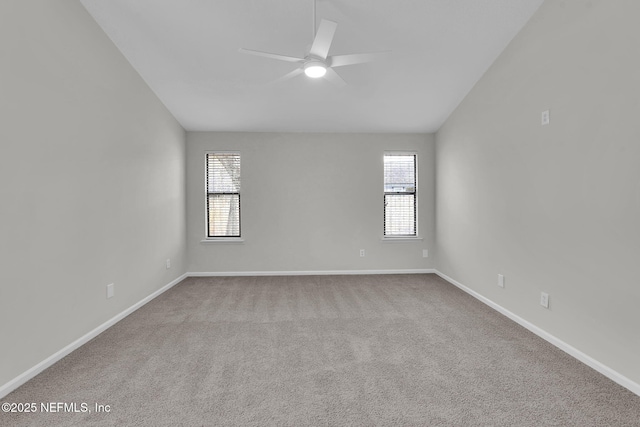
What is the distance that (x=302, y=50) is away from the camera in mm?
3287

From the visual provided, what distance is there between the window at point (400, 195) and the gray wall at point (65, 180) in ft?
12.1

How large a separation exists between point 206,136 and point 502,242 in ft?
15.0

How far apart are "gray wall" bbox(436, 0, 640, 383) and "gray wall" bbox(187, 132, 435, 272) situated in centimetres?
173

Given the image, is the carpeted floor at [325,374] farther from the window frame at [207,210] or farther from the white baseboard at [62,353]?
the window frame at [207,210]

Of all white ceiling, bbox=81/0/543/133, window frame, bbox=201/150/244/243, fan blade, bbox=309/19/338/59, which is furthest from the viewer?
window frame, bbox=201/150/244/243

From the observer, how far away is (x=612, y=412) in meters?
1.74

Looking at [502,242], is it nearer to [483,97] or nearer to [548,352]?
[548,352]

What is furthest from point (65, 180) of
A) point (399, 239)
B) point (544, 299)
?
point (399, 239)

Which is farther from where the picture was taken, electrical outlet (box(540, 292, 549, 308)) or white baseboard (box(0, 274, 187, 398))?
electrical outlet (box(540, 292, 549, 308))

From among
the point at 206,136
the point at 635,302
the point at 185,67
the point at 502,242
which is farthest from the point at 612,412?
the point at 206,136

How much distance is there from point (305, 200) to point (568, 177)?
353 centimetres

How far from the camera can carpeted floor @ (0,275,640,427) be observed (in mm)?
1721

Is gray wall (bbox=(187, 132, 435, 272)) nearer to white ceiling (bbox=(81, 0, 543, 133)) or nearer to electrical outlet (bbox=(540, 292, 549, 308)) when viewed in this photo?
white ceiling (bbox=(81, 0, 543, 133))

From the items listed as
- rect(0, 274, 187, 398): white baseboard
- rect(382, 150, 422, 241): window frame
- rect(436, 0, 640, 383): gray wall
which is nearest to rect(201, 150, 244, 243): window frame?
rect(0, 274, 187, 398): white baseboard
